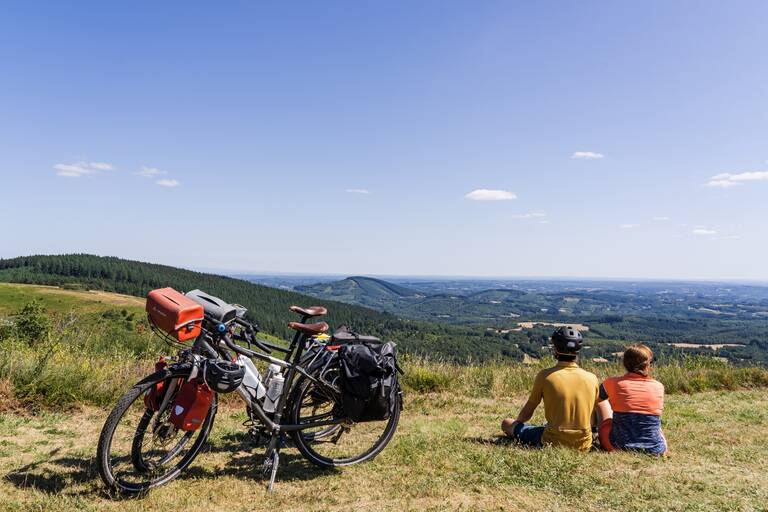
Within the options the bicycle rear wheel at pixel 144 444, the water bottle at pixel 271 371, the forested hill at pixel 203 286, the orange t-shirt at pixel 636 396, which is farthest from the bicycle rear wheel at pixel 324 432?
the forested hill at pixel 203 286

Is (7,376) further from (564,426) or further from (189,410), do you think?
(564,426)

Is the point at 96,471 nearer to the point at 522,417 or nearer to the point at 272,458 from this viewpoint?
the point at 272,458

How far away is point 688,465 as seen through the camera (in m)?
Result: 4.58

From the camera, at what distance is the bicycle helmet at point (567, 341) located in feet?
16.4

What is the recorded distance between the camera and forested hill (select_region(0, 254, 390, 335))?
126 metres

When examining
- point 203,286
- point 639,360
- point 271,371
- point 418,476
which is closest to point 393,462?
point 418,476

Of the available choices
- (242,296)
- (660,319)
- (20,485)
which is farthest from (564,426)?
(660,319)

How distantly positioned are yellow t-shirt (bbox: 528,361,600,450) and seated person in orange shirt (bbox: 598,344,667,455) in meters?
0.24

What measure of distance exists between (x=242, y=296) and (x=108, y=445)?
483 feet

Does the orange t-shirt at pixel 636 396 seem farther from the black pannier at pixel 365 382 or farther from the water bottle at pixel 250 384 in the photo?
the water bottle at pixel 250 384

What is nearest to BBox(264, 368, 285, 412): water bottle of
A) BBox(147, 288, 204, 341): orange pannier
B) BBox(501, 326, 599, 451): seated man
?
BBox(147, 288, 204, 341): orange pannier

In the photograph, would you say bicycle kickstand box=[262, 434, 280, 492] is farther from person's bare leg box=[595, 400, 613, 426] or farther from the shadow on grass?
person's bare leg box=[595, 400, 613, 426]

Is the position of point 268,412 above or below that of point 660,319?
above

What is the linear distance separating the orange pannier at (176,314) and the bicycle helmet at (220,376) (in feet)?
1.07
